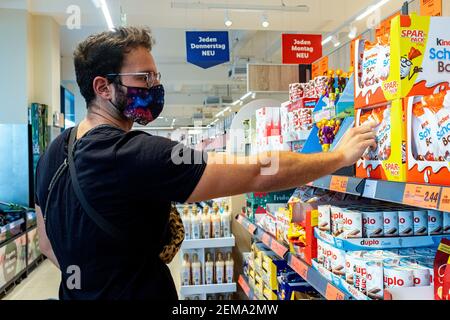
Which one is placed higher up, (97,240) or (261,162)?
(261,162)

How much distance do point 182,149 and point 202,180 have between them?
10 cm

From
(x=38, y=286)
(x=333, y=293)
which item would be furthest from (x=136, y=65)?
(x=38, y=286)

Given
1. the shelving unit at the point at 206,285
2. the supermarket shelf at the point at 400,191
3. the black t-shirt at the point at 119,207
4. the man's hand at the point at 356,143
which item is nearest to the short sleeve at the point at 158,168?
the black t-shirt at the point at 119,207

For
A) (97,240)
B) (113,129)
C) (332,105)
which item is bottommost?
(97,240)

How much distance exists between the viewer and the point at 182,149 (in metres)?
1.15

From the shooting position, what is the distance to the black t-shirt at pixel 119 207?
1129 mm

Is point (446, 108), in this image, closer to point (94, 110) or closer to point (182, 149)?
point (182, 149)

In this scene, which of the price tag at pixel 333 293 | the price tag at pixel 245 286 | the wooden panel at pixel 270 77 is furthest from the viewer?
the wooden panel at pixel 270 77

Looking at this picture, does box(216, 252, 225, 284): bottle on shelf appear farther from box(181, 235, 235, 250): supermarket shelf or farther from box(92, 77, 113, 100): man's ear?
box(92, 77, 113, 100): man's ear

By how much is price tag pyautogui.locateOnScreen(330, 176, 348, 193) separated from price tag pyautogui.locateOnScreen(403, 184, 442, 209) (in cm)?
39

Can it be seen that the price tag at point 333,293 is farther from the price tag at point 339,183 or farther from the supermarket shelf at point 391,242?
the price tag at point 339,183

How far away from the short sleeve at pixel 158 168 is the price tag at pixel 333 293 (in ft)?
2.57

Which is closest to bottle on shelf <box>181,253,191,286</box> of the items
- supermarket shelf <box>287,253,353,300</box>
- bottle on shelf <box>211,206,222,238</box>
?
bottle on shelf <box>211,206,222,238</box>
